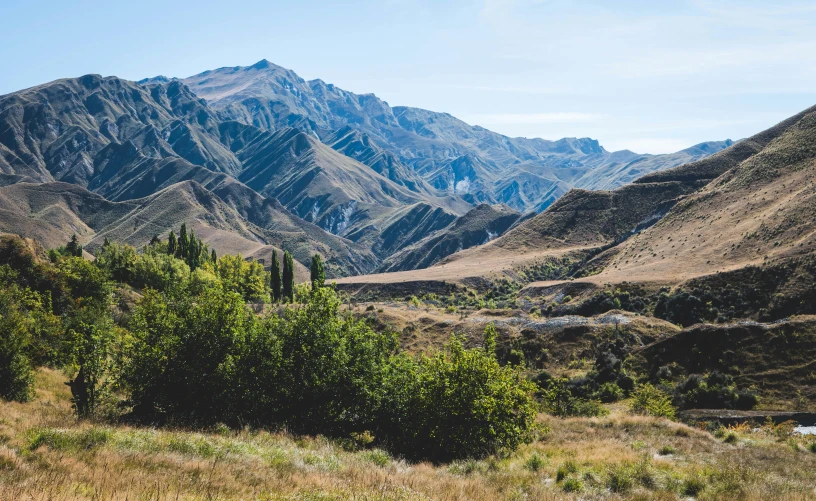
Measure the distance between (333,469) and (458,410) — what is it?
21.8 feet

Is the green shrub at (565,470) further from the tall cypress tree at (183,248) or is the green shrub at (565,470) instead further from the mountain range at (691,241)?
the tall cypress tree at (183,248)

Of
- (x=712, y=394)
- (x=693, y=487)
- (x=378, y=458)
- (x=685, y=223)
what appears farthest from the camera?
(x=685, y=223)

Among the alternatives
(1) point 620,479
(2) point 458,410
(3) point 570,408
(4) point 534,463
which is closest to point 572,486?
(1) point 620,479

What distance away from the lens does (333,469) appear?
11.8 m

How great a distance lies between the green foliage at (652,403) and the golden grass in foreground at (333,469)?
13717 millimetres

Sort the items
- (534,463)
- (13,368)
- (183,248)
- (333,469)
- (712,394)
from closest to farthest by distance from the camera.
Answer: (333,469), (534,463), (13,368), (712,394), (183,248)

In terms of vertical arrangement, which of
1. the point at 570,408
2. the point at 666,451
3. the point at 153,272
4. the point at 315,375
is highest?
the point at 153,272

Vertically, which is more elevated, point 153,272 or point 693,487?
point 153,272

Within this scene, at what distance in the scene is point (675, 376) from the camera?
4262 centimetres

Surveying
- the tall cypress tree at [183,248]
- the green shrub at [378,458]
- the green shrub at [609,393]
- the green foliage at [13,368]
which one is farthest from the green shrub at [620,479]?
the tall cypress tree at [183,248]

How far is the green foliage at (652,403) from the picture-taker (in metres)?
32.7

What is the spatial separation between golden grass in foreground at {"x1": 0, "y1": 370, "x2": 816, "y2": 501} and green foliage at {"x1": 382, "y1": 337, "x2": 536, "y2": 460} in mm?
1160

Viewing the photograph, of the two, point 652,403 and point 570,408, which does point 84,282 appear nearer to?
point 570,408

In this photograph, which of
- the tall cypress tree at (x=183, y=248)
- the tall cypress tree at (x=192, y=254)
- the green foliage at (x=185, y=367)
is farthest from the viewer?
the tall cypress tree at (x=183, y=248)
